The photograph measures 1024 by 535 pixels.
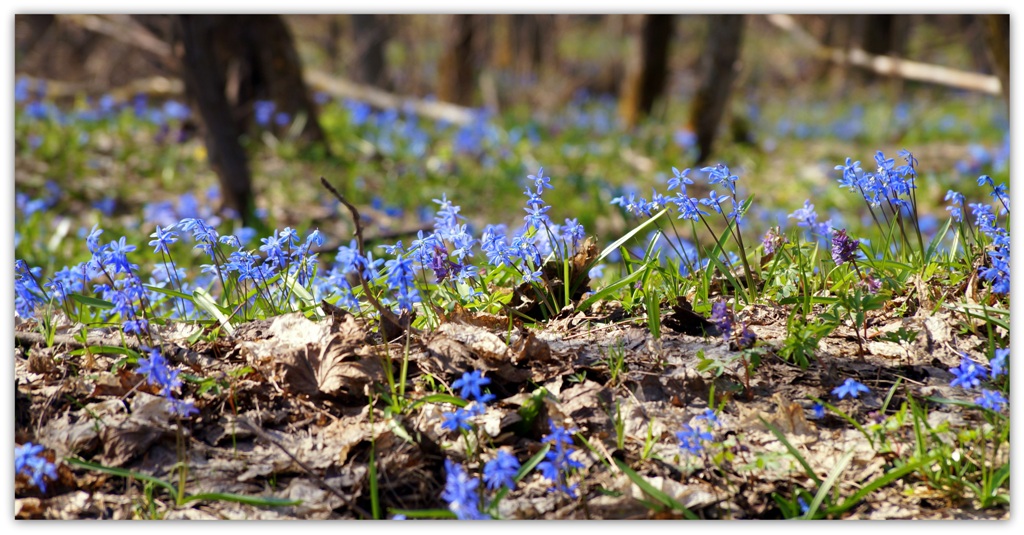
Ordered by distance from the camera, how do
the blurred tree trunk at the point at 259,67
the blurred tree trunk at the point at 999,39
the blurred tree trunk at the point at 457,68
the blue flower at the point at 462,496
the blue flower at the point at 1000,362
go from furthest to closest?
the blurred tree trunk at the point at 457,68, the blurred tree trunk at the point at 259,67, the blurred tree trunk at the point at 999,39, the blue flower at the point at 1000,362, the blue flower at the point at 462,496

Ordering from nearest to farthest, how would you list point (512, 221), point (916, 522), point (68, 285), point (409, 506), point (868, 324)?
1. point (916, 522)
2. point (409, 506)
3. point (868, 324)
4. point (68, 285)
5. point (512, 221)

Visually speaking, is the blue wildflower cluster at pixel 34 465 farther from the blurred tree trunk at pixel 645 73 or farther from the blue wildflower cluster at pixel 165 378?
the blurred tree trunk at pixel 645 73

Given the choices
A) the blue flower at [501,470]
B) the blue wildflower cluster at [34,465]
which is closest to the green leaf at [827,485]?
the blue flower at [501,470]

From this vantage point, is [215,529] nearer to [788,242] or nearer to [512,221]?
[788,242]

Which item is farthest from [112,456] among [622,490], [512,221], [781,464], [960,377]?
[512,221]

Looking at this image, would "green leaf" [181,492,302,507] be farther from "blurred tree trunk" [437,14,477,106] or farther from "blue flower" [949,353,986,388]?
"blurred tree trunk" [437,14,477,106]

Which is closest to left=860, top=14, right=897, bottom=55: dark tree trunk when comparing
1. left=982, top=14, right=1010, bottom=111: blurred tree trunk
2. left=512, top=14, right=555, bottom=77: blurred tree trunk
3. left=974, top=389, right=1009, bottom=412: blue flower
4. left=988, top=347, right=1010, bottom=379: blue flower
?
left=512, top=14, right=555, bottom=77: blurred tree trunk

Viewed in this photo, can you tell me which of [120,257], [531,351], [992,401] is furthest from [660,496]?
[120,257]
